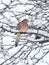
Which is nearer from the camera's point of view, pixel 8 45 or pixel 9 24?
pixel 8 45

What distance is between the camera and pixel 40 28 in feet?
9.89

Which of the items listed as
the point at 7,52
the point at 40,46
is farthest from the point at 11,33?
the point at 40,46

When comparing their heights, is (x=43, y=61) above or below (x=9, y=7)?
below

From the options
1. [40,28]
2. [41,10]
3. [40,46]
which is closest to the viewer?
[40,46]

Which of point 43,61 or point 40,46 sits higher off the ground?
point 40,46

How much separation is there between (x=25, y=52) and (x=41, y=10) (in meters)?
0.99

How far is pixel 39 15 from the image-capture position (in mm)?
3363

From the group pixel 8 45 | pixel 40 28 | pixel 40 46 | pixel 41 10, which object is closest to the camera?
pixel 40 46

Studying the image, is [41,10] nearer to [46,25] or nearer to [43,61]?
[46,25]

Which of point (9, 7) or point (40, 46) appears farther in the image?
point (9, 7)

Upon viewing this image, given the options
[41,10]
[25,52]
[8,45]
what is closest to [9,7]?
[41,10]

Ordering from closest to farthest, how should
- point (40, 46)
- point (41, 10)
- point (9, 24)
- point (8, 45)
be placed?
1. point (40, 46)
2. point (8, 45)
3. point (9, 24)
4. point (41, 10)

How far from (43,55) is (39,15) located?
0.80m

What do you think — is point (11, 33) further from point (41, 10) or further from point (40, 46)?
point (41, 10)
